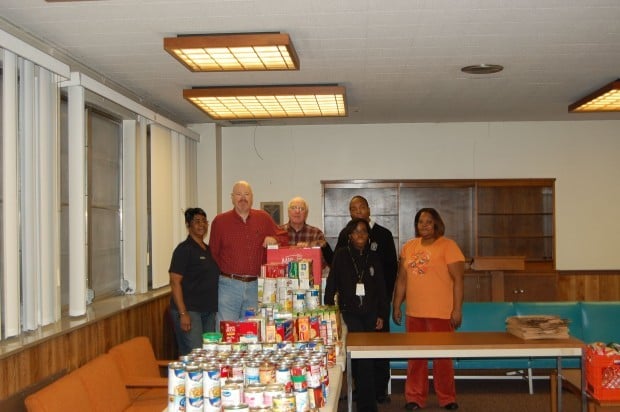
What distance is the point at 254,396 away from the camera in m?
2.47

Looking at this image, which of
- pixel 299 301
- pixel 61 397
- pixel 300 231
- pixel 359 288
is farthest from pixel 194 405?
pixel 300 231

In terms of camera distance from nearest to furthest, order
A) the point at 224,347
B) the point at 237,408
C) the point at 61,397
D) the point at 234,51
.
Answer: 1. the point at 237,408
2. the point at 224,347
3. the point at 61,397
4. the point at 234,51

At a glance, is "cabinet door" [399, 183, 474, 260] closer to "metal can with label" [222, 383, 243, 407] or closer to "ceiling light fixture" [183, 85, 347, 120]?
"ceiling light fixture" [183, 85, 347, 120]

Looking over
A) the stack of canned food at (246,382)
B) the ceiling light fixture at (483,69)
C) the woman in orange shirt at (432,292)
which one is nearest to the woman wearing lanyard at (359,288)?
the woman in orange shirt at (432,292)

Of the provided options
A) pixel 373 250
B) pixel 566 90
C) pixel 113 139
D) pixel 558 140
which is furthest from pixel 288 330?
pixel 558 140

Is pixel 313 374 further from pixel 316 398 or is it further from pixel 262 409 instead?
pixel 262 409

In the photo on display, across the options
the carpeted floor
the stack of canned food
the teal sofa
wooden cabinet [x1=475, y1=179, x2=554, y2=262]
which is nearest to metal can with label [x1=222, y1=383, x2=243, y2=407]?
the stack of canned food

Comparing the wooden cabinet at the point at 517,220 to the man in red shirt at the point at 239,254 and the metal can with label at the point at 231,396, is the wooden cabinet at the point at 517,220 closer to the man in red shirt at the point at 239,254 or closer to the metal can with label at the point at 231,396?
the man in red shirt at the point at 239,254

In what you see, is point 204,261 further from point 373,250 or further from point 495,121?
point 495,121

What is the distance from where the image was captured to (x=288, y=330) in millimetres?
3711

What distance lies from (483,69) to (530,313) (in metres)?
2.25

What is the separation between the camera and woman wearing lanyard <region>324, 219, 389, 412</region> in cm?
516

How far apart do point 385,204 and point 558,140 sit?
7.54 feet

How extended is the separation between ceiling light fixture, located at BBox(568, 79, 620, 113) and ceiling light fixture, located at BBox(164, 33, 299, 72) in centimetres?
293
